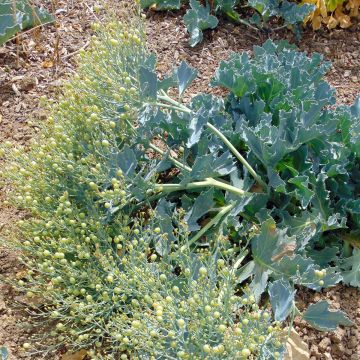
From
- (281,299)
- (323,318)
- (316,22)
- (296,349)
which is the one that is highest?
(316,22)

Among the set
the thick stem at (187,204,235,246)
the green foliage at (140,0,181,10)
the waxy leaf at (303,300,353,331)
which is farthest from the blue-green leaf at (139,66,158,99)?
the green foliage at (140,0,181,10)

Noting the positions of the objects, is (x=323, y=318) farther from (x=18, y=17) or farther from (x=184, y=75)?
(x=18, y=17)

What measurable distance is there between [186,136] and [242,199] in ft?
1.37

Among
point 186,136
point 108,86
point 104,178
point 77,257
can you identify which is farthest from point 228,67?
point 77,257

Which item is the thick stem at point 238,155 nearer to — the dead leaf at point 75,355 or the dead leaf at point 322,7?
the dead leaf at point 75,355

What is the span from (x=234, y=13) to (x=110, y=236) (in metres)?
1.85

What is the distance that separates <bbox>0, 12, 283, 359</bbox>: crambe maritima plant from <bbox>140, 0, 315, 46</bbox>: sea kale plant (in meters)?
0.93

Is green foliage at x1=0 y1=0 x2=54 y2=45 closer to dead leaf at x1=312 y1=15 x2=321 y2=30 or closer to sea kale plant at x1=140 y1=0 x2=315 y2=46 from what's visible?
sea kale plant at x1=140 y1=0 x2=315 y2=46

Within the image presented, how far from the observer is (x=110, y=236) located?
2.65m

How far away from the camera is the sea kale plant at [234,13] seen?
3.59 meters

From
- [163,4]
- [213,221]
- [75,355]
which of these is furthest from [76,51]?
[75,355]

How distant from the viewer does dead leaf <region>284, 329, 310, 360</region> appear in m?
2.41

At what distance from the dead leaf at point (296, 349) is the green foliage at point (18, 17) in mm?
2279

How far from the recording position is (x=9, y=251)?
293 centimetres
